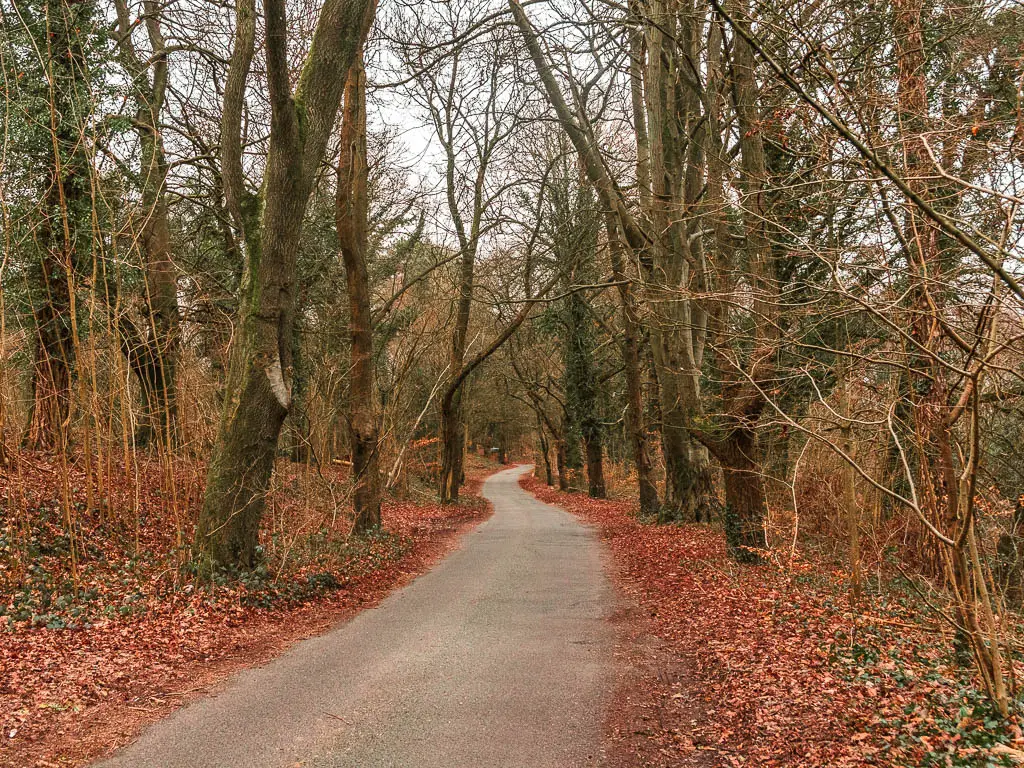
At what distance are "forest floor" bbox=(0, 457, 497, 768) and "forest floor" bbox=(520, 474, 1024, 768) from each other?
11.4 ft

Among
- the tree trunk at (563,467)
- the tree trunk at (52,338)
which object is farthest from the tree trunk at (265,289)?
the tree trunk at (563,467)

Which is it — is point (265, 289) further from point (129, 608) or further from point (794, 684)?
point (794, 684)

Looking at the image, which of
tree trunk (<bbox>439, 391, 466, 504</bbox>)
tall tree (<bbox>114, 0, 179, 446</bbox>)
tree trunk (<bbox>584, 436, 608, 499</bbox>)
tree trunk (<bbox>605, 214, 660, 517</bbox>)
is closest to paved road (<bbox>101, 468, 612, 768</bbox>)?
tall tree (<bbox>114, 0, 179, 446</bbox>)

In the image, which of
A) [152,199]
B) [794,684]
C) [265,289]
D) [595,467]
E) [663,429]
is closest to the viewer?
[794,684]

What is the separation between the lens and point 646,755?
4.32 metres

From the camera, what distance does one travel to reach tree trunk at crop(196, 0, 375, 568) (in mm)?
7938

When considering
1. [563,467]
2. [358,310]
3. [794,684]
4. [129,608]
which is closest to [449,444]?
[358,310]

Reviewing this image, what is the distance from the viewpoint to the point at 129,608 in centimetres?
678

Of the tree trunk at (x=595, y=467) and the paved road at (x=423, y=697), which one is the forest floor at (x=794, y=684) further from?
the tree trunk at (x=595, y=467)

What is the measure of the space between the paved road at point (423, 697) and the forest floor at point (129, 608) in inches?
16.0

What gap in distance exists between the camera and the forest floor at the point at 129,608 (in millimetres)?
4672

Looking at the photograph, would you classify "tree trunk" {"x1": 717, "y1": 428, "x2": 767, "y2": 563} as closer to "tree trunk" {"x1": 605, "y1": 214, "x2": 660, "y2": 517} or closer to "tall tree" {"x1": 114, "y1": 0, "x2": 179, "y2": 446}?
"tree trunk" {"x1": 605, "y1": 214, "x2": 660, "y2": 517}

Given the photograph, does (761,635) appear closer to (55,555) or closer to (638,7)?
(55,555)

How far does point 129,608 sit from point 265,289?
150 inches
